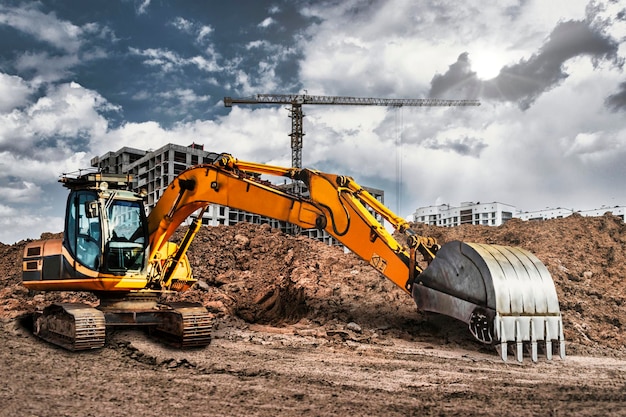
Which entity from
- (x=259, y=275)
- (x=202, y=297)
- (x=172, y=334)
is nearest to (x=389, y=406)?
(x=172, y=334)

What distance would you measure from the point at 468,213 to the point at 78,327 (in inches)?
3148

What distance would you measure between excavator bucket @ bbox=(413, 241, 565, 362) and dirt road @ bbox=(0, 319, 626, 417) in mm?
434

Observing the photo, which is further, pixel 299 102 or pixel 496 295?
pixel 299 102

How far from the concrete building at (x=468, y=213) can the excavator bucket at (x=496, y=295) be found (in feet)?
223

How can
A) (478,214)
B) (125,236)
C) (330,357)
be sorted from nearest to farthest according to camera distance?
1. (330,357)
2. (125,236)
3. (478,214)

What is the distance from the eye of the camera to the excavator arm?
8641 mm

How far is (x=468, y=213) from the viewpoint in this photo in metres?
83.4

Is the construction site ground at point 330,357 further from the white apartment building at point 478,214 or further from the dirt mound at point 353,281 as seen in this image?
the white apartment building at point 478,214

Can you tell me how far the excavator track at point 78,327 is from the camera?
8578 millimetres

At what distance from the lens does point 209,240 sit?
2058cm

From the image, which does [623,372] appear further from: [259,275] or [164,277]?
[259,275]

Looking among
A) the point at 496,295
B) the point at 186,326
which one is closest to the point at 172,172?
the point at 186,326

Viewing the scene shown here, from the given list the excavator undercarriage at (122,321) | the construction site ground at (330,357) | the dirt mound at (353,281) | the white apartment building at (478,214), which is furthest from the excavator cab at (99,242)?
the white apartment building at (478,214)

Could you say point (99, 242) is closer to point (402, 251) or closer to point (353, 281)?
point (402, 251)
